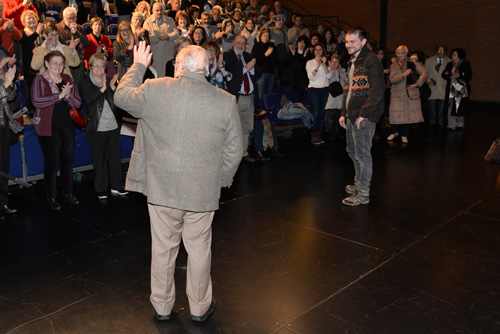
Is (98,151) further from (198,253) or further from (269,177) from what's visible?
(198,253)

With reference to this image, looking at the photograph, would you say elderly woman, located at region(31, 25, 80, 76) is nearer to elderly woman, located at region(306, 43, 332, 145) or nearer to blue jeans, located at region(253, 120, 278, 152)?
blue jeans, located at region(253, 120, 278, 152)

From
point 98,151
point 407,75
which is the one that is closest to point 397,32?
point 407,75

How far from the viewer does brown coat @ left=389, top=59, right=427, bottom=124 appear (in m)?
8.35

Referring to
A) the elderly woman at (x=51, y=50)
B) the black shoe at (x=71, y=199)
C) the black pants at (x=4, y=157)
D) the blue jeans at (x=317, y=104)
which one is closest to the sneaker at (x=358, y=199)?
the black shoe at (x=71, y=199)

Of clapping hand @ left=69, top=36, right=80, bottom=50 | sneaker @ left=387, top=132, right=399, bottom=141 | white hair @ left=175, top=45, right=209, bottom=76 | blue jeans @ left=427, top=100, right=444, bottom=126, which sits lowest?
sneaker @ left=387, top=132, right=399, bottom=141

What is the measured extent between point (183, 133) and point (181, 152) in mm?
105

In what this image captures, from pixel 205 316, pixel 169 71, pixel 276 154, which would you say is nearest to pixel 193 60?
pixel 205 316

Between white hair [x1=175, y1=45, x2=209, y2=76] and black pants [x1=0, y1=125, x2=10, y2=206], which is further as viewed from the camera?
black pants [x1=0, y1=125, x2=10, y2=206]

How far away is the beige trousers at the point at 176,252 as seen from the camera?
2764 millimetres

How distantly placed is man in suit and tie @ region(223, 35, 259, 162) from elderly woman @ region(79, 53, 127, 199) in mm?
1628

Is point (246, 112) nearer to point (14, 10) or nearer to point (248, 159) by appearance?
point (248, 159)

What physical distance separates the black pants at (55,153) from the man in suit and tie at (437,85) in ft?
24.3

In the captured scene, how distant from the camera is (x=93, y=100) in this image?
17.0 ft

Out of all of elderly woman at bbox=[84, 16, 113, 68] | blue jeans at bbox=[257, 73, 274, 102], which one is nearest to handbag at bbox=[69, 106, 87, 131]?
elderly woman at bbox=[84, 16, 113, 68]
